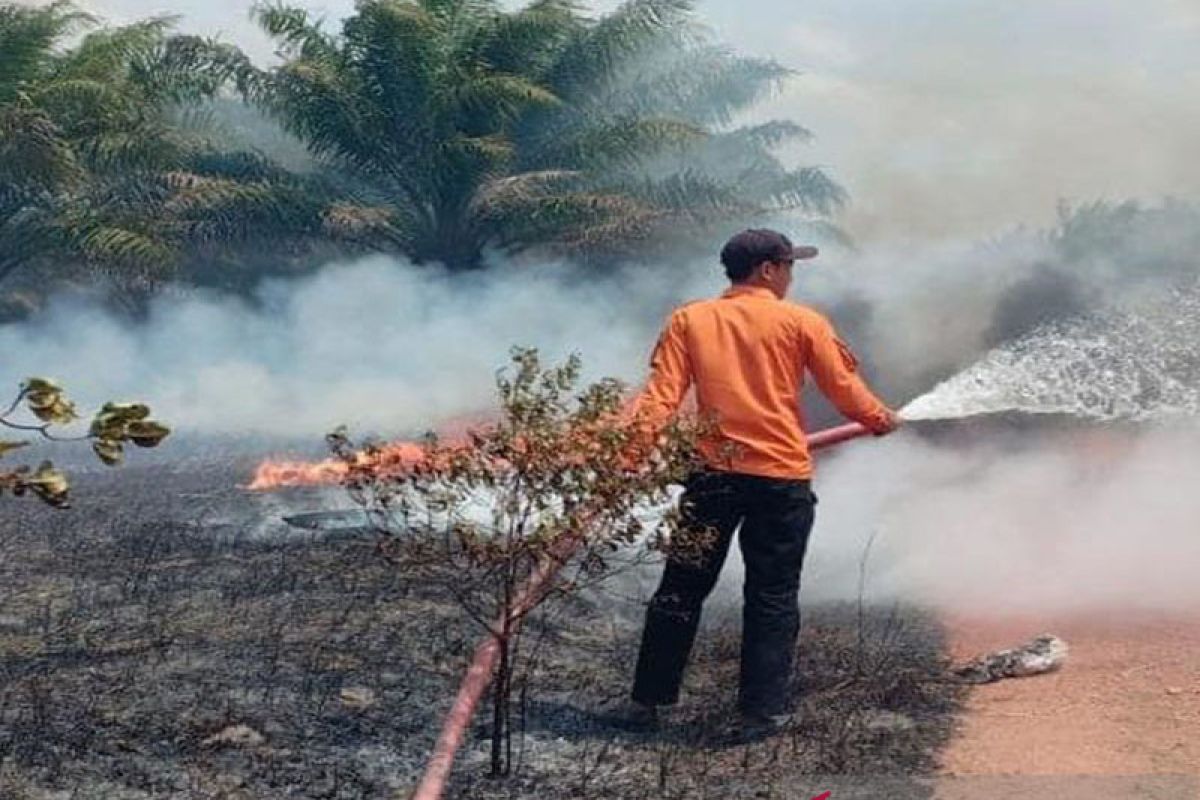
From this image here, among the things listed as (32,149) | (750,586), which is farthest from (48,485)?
(32,149)

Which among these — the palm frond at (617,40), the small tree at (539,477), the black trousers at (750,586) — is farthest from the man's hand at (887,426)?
the palm frond at (617,40)

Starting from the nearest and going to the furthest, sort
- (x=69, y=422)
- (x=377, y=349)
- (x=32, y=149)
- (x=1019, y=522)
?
(x=69, y=422), (x=1019, y=522), (x=32, y=149), (x=377, y=349)

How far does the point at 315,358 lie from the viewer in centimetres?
1723

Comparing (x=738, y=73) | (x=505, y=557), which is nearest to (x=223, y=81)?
(x=738, y=73)

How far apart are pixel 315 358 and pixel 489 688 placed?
41.6ft

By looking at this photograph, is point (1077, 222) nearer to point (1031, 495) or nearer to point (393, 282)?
point (1031, 495)

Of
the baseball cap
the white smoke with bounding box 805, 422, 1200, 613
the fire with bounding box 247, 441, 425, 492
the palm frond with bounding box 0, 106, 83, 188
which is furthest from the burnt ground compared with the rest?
the palm frond with bounding box 0, 106, 83, 188

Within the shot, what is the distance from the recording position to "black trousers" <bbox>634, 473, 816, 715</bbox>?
14.6 feet

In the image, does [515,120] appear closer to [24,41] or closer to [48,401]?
[24,41]

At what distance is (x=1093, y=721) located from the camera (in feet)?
14.5

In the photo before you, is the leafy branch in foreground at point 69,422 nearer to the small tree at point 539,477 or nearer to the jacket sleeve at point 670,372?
the small tree at point 539,477

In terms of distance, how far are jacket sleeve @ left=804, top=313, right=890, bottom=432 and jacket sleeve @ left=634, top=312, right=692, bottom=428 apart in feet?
1.34

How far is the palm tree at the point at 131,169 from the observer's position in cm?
1494

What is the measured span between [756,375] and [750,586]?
70 cm
